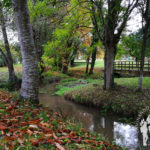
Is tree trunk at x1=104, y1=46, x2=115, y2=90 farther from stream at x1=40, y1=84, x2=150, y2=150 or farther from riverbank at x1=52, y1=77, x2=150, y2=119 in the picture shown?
stream at x1=40, y1=84, x2=150, y2=150

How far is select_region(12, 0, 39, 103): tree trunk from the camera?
11.7ft

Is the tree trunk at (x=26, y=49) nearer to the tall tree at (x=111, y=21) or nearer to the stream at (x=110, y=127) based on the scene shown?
the stream at (x=110, y=127)

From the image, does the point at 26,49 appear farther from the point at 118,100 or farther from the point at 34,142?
the point at 118,100

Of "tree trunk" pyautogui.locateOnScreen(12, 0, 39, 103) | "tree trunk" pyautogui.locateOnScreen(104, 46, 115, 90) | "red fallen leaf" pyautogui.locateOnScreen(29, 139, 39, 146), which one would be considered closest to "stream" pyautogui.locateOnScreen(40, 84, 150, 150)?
"tree trunk" pyautogui.locateOnScreen(12, 0, 39, 103)

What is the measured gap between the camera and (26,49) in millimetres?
3719

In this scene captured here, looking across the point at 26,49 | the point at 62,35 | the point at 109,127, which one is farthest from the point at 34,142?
the point at 62,35

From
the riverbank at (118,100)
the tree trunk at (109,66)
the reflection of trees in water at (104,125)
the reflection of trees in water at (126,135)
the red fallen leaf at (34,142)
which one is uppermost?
the tree trunk at (109,66)

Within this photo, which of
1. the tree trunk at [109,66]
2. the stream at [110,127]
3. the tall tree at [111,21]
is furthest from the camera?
the tree trunk at [109,66]

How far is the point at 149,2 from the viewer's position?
20.0 feet

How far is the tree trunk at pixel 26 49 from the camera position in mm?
3559

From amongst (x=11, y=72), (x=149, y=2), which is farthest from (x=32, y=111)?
(x=11, y=72)

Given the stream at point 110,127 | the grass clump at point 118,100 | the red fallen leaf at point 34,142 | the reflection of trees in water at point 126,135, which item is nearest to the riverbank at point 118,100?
the grass clump at point 118,100

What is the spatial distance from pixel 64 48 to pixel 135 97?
688cm

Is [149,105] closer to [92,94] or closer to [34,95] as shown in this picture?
[92,94]
